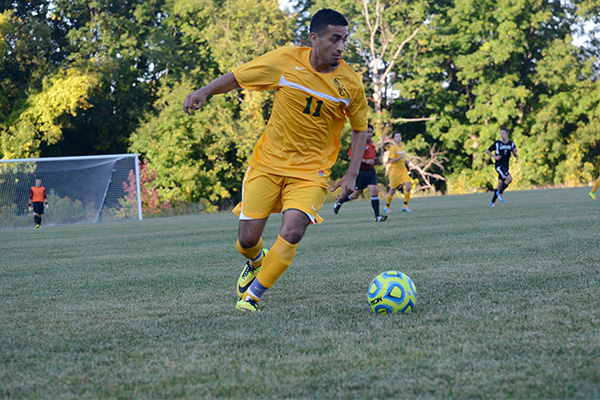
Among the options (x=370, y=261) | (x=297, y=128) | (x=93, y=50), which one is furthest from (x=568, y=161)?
(x=297, y=128)

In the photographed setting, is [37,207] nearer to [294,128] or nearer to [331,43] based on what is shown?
[294,128]

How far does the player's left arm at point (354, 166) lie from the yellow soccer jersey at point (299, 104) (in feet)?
0.60

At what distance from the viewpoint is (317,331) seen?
12.5 ft

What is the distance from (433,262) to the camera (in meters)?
6.86

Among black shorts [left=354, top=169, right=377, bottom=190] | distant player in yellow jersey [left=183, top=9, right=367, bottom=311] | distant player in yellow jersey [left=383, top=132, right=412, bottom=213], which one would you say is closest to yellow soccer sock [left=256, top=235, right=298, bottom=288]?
distant player in yellow jersey [left=183, top=9, right=367, bottom=311]

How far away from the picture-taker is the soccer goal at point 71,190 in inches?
904

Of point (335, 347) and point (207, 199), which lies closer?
point (335, 347)

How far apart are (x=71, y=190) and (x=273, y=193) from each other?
20.9m

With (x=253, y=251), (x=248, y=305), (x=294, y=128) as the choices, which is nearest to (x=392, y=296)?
(x=248, y=305)

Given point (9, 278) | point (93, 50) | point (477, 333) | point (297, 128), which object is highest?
point (93, 50)

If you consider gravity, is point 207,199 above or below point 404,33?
below

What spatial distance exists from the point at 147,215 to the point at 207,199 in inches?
286

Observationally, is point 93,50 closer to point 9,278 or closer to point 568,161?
point 568,161

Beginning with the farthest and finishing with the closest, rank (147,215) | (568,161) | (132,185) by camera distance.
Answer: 1. (568,161)
2. (147,215)
3. (132,185)
